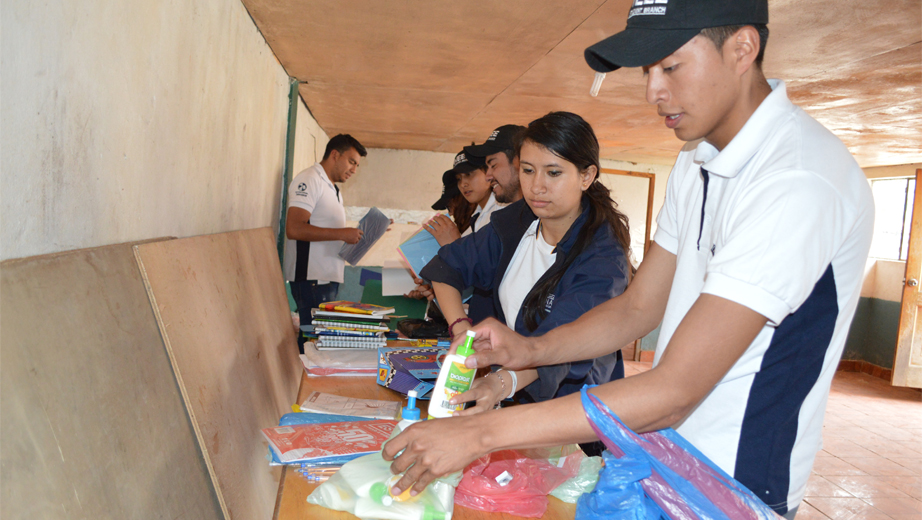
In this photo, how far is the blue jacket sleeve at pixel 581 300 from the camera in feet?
5.19

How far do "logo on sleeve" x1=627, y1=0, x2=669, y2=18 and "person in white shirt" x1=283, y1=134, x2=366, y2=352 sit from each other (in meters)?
3.04

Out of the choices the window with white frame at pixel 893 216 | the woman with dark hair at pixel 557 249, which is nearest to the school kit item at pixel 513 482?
the woman with dark hair at pixel 557 249

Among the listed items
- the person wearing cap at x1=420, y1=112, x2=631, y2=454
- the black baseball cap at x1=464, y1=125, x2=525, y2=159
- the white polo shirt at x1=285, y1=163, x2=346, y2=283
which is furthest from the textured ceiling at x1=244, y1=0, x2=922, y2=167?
the person wearing cap at x1=420, y1=112, x2=631, y2=454

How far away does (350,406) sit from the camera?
5.62ft

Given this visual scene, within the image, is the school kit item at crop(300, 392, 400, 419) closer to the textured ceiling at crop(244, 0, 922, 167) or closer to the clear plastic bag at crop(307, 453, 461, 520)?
the clear plastic bag at crop(307, 453, 461, 520)

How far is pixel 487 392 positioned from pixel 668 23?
85 centimetres

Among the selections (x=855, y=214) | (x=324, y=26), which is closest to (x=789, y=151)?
(x=855, y=214)

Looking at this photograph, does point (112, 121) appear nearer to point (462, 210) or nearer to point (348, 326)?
point (348, 326)

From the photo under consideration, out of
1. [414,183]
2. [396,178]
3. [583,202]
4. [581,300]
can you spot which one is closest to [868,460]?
[583,202]

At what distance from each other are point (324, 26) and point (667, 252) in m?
2.50

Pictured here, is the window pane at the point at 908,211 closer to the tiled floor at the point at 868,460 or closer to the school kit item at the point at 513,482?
the tiled floor at the point at 868,460

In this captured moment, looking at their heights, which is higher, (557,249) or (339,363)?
(557,249)

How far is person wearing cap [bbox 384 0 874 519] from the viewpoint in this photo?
0.77 m

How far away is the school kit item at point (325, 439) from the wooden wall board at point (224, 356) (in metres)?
0.08
